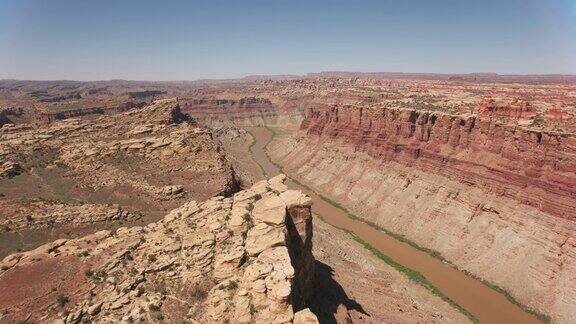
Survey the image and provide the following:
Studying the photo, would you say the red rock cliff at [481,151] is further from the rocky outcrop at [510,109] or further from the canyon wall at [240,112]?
the canyon wall at [240,112]

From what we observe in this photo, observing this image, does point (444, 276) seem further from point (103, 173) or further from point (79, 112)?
point (79, 112)

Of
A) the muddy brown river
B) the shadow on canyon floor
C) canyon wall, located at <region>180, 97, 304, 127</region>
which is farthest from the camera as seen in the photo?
canyon wall, located at <region>180, 97, 304, 127</region>

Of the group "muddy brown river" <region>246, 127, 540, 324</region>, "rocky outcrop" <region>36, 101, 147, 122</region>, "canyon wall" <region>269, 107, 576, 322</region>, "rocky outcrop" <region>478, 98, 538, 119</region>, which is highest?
"rocky outcrop" <region>478, 98, 538, 119</region>

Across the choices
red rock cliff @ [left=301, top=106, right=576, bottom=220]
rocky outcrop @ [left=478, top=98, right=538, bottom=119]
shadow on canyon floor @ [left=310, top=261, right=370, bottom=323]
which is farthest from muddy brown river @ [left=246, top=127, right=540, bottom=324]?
rocky outcrop @ [left=478, top=98, right=538, bottom=119]

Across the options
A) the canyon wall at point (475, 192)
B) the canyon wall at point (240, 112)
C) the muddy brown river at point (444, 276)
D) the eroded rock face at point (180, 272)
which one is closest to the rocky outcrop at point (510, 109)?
the canyon wall at point (475, 192)

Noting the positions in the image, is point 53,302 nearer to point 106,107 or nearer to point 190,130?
point 190,130

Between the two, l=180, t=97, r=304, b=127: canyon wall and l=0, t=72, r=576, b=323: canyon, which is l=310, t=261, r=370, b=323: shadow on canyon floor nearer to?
l=0, t=72, r=576, b=323: canyon

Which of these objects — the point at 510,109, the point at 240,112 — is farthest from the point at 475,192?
the point at 240,112
